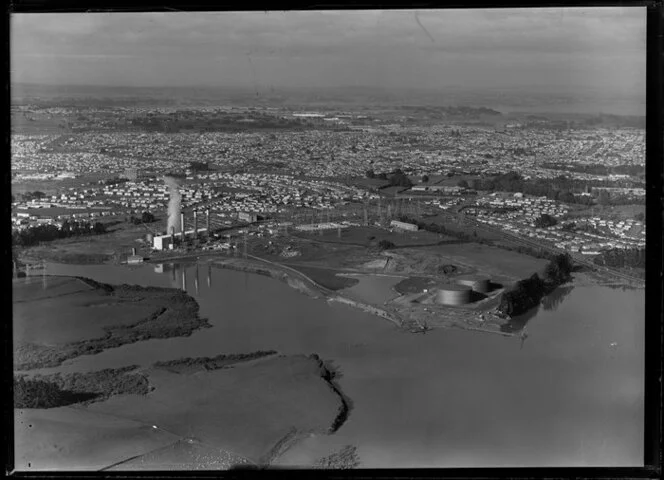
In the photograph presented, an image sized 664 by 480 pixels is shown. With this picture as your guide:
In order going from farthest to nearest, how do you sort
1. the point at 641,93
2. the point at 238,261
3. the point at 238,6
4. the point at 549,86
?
the point at 238,261 < the point at 549,86 < the point at 641,93 < the point at 238,6

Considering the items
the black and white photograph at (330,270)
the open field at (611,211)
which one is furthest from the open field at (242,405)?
the open field at (611,211)

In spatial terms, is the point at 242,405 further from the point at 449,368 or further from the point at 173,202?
the point at 173,202

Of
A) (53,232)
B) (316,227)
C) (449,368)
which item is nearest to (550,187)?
(449,368)

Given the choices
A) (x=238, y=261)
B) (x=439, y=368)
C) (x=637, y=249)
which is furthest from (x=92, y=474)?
(x=637, y=249)

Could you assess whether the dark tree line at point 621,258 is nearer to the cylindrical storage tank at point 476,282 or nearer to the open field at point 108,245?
the cylindrical storage tank at point 476,282

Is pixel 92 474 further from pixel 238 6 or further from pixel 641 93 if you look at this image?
pixel 641 93

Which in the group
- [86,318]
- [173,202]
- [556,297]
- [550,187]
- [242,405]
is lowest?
[242,405]

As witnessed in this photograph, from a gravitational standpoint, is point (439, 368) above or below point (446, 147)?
below
